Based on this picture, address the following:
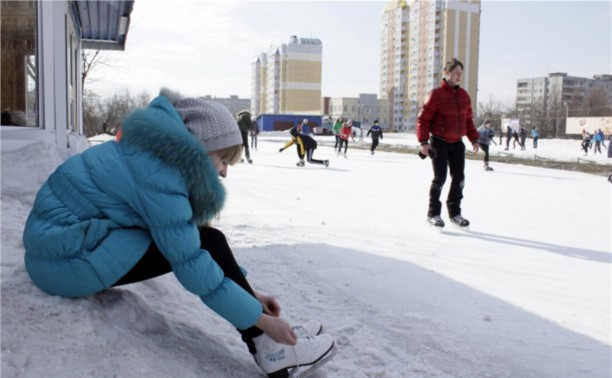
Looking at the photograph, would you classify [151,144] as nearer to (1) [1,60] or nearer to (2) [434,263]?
(2) [434,263]

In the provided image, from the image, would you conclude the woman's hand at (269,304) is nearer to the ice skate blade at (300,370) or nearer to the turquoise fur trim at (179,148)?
the ice skate blade at (300,370)

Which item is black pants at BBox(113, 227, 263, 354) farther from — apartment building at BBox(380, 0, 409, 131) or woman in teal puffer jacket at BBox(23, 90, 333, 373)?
apartment building at BBox(380, 0, 409, 131)

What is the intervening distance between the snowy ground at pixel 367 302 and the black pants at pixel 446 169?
0.99 feet

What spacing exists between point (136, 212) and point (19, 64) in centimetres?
436

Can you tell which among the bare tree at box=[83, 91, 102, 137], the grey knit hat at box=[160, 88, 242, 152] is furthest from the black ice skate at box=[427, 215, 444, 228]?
the bare tree at box=[83, 91, 102, 137]

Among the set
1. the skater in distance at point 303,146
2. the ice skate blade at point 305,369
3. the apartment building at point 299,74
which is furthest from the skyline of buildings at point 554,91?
the ice skate blade at point 305,369

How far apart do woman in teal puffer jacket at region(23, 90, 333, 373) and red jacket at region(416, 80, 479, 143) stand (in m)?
4.20

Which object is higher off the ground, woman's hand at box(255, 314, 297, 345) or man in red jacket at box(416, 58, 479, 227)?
man in red jacket at box(416, 58, 479, 227)

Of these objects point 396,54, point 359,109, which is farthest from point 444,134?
point 396,54

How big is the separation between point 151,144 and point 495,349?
1.99 meters

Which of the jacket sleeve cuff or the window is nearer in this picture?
the jacket sleeve cuff

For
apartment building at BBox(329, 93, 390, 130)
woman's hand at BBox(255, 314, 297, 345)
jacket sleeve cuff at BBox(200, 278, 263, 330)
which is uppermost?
apartment building at BBox(329, 93, 390, 130)

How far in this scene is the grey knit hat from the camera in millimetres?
1938

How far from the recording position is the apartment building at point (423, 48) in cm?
9181
